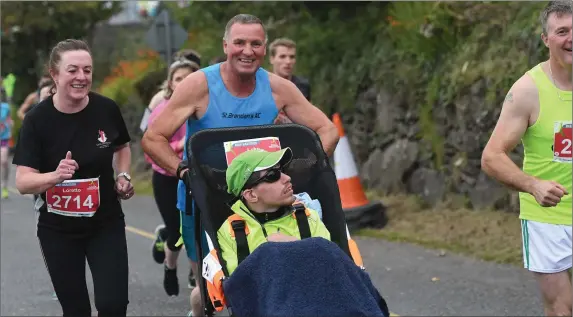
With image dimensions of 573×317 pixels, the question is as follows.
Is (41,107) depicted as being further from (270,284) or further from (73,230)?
(270,284)

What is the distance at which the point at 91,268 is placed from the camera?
5.17 metres

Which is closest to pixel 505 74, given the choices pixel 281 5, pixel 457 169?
pixel 457 169

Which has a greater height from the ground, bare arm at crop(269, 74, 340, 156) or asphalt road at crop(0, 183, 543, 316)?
bare arm at crop(269, 74, 340, 156)

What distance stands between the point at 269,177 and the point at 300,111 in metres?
1.17

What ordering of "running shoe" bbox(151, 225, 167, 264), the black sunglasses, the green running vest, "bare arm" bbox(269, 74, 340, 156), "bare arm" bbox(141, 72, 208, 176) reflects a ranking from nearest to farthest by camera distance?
1. the black sunglasses
2. the green running vest
3. "bare arm" bbox(141, 72, 208, 176)
4. "bare arm" bbox(269, 74, 340, 156)
5. "running shoe" bbox(151, 225, 167, 264)

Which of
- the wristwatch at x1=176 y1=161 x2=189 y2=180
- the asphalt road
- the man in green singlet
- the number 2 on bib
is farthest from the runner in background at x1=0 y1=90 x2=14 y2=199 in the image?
the number 2 on bib

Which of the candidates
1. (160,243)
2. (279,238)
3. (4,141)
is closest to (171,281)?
(160,243)

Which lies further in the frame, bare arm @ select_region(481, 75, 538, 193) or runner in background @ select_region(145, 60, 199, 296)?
runner in background @ select_region(145, 60, 199, 296)

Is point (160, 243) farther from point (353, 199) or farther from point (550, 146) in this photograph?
point (550, 146)

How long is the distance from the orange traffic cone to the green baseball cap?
6462 millimetres

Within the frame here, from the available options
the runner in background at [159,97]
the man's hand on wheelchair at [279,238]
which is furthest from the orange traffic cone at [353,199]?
the man's hand on wheelchair at [279,238]

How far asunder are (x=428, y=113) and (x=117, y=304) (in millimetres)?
7430

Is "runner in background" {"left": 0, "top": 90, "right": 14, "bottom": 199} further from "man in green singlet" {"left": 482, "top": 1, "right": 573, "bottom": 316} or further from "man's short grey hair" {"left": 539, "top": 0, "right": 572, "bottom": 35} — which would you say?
"man's short grey hair" {"left": 539, "top": 0, "right": 572, "bottom": 35}

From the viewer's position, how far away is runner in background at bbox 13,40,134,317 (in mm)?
5043
